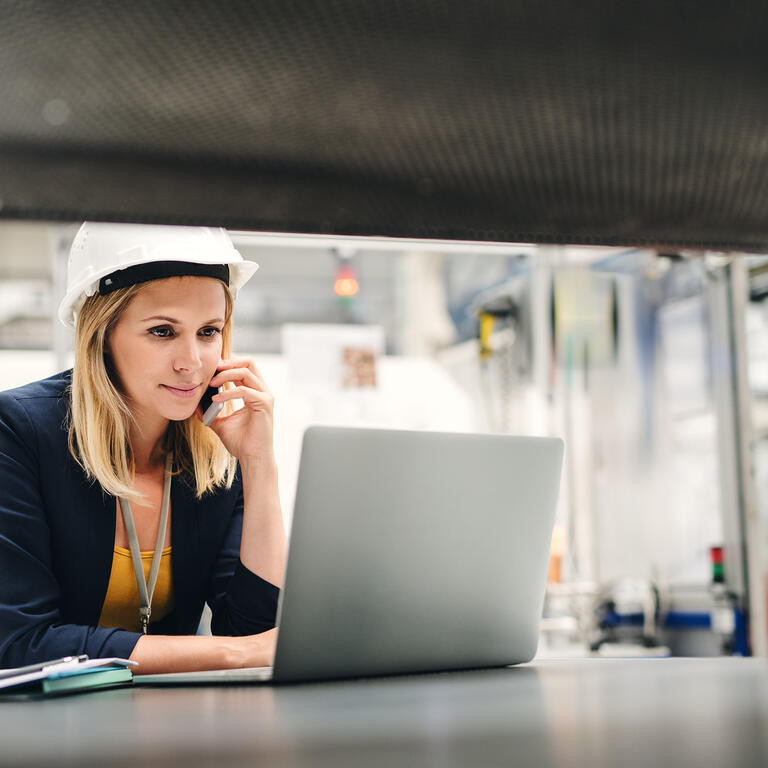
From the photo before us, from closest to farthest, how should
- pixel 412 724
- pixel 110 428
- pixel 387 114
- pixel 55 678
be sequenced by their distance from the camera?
1. pixel 387 114
2. pixel 412 724
3. pixel 55 678
4. pixel 110 428

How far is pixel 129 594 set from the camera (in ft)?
4.85

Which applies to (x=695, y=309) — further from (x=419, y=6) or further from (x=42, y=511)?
(x=419, y=6)

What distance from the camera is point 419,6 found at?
399 mm

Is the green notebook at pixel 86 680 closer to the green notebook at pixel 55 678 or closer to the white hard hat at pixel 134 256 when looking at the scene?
the green notebook at pixel 55 678

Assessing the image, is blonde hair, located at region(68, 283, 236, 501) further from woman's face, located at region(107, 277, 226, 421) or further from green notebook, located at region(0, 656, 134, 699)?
green notebook, located at region(0, 656, 134, 699)

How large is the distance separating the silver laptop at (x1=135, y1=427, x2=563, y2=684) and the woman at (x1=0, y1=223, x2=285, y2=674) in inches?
19.5

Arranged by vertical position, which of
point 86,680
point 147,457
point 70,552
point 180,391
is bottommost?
point 86,680

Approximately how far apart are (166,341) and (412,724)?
1.09m

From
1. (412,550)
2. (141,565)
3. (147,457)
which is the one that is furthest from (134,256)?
(412,550)

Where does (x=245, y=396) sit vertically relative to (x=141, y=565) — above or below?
above

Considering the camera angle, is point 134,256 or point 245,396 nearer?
point 134,256

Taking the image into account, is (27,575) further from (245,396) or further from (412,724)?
(412,724)

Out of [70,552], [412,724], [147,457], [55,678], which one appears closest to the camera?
[412,724]

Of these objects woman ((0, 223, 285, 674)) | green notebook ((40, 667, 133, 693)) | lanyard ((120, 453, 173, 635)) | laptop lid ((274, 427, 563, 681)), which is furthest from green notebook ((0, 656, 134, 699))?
lanyard ((120, 453, 173, 635))
